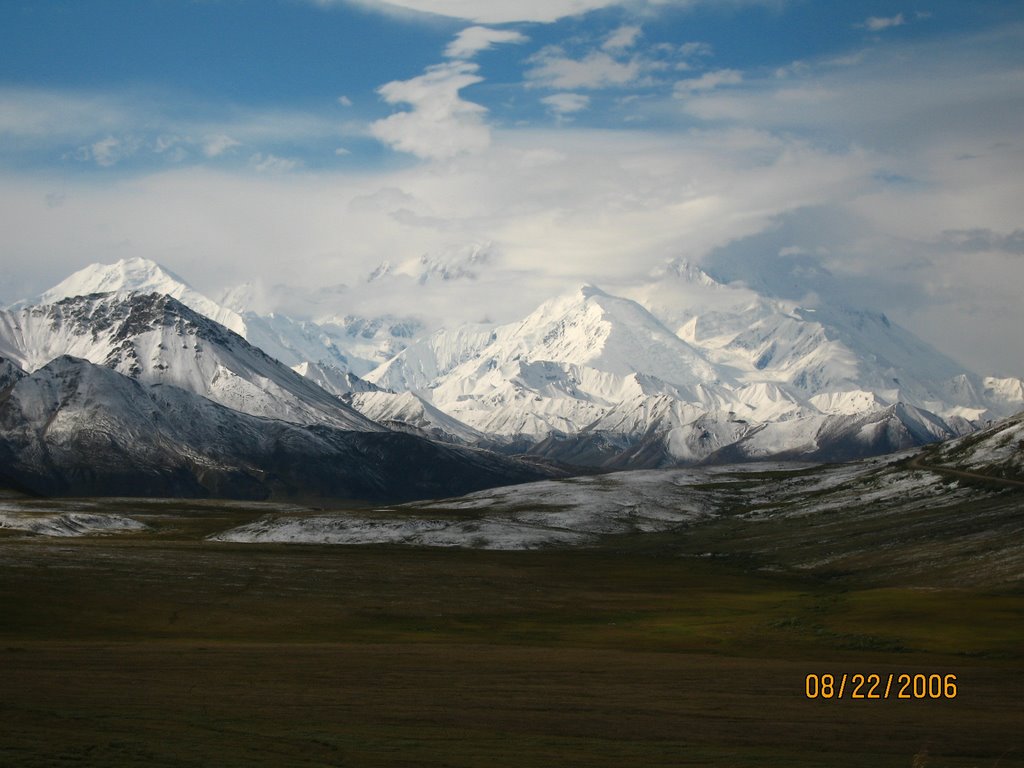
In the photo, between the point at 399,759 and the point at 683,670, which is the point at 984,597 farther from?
the point at 399,759

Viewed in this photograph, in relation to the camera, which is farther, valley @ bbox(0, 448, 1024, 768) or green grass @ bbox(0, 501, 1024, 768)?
valley @ bbox(0, 448, 1024, 768)

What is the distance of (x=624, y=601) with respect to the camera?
5221 inches

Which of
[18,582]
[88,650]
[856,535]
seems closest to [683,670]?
[88,650]

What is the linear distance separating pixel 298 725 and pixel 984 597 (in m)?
87.0
